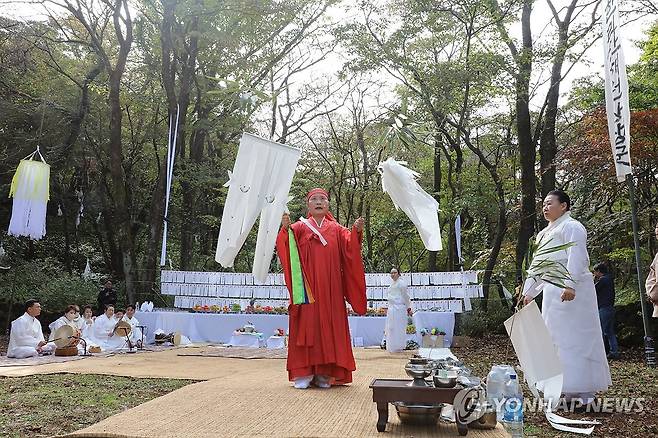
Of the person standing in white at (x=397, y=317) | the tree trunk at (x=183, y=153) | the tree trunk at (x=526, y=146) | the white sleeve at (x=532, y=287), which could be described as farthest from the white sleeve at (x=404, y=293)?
the tree trunk at (x=183, y=153)

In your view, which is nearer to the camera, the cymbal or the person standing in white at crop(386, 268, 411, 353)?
the cymbal

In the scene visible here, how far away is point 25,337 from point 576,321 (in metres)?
7.81

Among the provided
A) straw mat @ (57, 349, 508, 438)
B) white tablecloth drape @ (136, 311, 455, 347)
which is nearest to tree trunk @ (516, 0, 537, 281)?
white tablecloth drape @ (136, 311, 455, 347)

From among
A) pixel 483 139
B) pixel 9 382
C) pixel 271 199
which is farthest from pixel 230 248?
pixel 483 139

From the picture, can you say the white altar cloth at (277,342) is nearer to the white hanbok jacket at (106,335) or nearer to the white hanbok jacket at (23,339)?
the white hanbok jacket at (106,335)

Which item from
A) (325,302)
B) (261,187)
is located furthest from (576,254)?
(261,187)

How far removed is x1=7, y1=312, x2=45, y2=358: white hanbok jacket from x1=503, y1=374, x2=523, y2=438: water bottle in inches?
302

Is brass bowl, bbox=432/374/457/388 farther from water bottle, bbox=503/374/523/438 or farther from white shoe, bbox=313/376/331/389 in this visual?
white shoe, bbox=313/376/331/389

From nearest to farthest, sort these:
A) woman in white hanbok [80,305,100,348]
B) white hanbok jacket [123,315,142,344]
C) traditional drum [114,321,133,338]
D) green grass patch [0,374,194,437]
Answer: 1. green grass patch [0,374,194,437]
2. woman in white hanbok [80,305,100,348]
3. traditional drum [114,321,133,338]
4. white hanbok jacket [123,315,142,344]

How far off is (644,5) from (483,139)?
689 centimetres

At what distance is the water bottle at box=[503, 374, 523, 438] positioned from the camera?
3.56 metres

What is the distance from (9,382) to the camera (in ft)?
20.5

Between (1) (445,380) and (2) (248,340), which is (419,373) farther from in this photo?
(2) (248,340)

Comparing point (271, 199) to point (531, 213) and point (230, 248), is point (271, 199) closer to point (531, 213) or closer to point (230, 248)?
point (230, 248)
